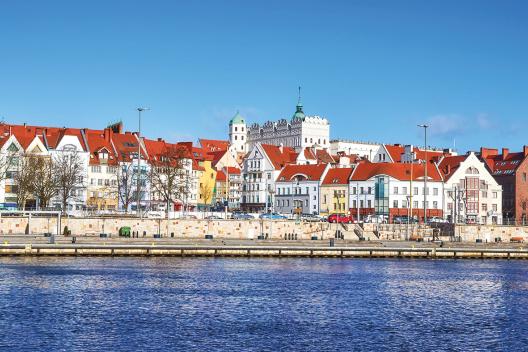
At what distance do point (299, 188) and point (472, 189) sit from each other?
3360 cm

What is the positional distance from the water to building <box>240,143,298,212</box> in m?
99.5

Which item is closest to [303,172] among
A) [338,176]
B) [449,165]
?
[338,176]

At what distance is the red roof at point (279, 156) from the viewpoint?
7249 inches

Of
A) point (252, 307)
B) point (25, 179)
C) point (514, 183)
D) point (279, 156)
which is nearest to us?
point (252, 307)

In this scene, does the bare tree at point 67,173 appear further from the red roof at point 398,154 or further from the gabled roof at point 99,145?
the red roof at point 398,154

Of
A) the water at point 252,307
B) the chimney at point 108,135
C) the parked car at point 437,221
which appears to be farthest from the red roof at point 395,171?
the water at point 252,307

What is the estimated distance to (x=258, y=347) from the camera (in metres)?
40.8

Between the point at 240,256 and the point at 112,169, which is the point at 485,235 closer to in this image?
the point at 240,256

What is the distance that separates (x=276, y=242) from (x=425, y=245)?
19009mm

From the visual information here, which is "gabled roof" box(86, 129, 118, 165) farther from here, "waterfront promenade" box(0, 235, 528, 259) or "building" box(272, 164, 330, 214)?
"waterfront promenade" box(0, 235, 528, 259)

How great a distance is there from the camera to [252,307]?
53.7 metres

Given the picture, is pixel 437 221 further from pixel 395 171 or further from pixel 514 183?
pixel 514 183

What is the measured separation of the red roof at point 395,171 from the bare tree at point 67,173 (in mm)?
51975

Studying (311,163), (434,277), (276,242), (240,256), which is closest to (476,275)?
→ (434,277)
